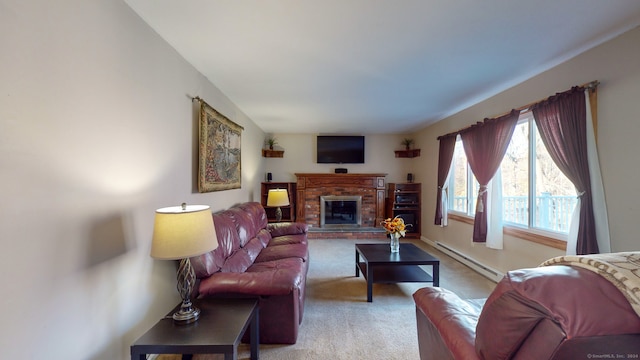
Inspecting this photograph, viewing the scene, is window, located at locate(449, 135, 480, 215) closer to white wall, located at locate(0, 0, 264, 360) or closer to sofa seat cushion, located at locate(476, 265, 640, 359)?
sofa seat cushion, located at locate(476, 265, 640, 359)

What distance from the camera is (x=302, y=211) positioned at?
601 centimetres

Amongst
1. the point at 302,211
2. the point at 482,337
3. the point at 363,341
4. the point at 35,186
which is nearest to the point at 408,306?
the point at 363,341

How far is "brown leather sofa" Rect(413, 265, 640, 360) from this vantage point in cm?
72

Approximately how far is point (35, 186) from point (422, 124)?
18.2ft

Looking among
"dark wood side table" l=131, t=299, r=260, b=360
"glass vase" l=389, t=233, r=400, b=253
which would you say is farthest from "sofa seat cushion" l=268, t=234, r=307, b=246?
"dark wood side table" l=131, t=299, r=260, b=360

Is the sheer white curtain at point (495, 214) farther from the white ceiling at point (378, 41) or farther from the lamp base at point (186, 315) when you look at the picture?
the lamp base at point (186, 315)

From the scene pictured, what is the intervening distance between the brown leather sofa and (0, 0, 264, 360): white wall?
1.85 m

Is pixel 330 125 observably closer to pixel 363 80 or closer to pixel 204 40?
pixel 363 80

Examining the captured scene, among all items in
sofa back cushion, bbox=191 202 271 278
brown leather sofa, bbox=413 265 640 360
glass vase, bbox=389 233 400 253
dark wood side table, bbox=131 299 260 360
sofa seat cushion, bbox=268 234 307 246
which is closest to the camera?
brown leather sofa, bbox=413 265 640 360

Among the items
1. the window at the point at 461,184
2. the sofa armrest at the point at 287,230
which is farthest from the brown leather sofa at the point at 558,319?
the window at the point at 461,184

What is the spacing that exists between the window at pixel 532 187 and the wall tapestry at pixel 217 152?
11.8 ft

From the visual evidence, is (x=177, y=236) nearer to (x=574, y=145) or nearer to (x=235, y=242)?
(x=235, y=242)

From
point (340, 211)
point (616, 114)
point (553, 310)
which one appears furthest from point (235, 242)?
point (340, 211)

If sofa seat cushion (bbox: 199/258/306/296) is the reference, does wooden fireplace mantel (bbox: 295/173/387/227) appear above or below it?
above
